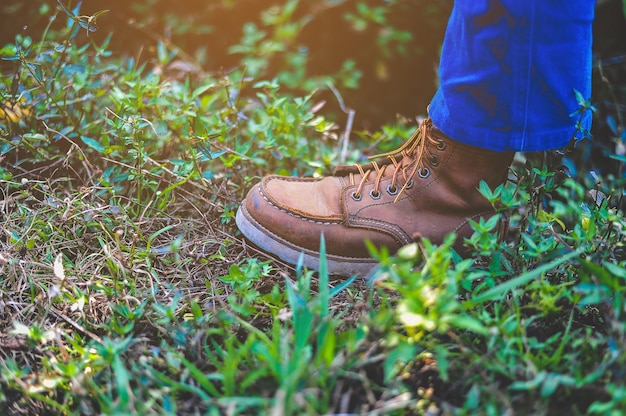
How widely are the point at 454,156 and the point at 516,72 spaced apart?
269 millimetres

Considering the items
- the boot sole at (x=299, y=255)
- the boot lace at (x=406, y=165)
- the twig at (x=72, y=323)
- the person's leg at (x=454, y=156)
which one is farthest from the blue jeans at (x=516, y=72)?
the twig at (x=72, y=323)

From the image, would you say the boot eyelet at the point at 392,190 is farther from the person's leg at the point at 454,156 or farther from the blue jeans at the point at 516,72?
the blue jeans at the point at 516,72

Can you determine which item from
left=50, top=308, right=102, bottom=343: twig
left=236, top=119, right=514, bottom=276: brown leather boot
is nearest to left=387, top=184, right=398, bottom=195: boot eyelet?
left=236, top=119, right=514, bottom=276: brown leather boot

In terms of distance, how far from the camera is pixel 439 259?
40.9 inches

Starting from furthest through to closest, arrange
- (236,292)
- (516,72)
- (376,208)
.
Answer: (376,208) < (236,292) < (516,72)

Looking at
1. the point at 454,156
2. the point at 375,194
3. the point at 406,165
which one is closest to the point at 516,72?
the point at 454,156

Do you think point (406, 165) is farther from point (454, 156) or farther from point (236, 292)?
point (236, 292)

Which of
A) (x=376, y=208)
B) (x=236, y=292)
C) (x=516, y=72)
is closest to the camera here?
(x=516, y=72)

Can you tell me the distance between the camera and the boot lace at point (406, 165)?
1.48 metres

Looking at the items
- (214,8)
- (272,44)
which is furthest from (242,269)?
(214,8)

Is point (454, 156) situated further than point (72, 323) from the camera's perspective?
Yes

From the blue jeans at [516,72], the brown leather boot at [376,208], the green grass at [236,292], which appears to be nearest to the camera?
the green grass at [236,292]

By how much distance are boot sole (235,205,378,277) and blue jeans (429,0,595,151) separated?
1.50ft

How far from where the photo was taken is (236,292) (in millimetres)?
1394
